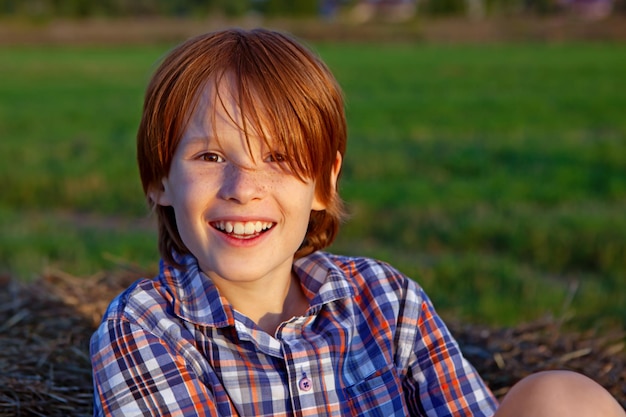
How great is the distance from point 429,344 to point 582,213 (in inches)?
176

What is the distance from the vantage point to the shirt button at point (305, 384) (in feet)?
6.36

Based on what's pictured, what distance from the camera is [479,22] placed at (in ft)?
147

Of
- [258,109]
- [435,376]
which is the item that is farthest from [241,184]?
[435,376]

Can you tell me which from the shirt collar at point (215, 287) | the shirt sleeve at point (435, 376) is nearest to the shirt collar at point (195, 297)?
the shirt collar at point (215, 287)

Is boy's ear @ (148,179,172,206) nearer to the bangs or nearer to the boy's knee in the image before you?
the bangs

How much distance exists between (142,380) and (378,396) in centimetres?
55

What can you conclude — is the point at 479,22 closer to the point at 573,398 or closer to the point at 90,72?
the point at 90,72

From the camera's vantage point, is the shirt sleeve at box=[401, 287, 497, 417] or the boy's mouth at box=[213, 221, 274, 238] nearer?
the boy's mouth at box=[213, 221, 274, 238]

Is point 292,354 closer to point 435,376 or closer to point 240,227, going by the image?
point 240,227

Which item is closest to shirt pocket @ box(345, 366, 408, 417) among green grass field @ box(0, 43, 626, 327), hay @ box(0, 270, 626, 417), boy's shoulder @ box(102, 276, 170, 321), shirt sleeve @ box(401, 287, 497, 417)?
shirt sleeve @ box(401, 287, 497, 417)

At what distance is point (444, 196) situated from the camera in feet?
23.9

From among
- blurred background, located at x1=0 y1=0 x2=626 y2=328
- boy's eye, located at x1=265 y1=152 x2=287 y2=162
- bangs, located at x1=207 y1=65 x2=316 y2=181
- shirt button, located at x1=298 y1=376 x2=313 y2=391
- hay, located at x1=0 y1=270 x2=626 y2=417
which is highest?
bangs, located at x1=207 y1=65 x2=316 y2=181

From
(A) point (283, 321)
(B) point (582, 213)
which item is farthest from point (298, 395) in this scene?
(B) point (582, 213)

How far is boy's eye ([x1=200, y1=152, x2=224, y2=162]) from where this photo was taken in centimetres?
197
